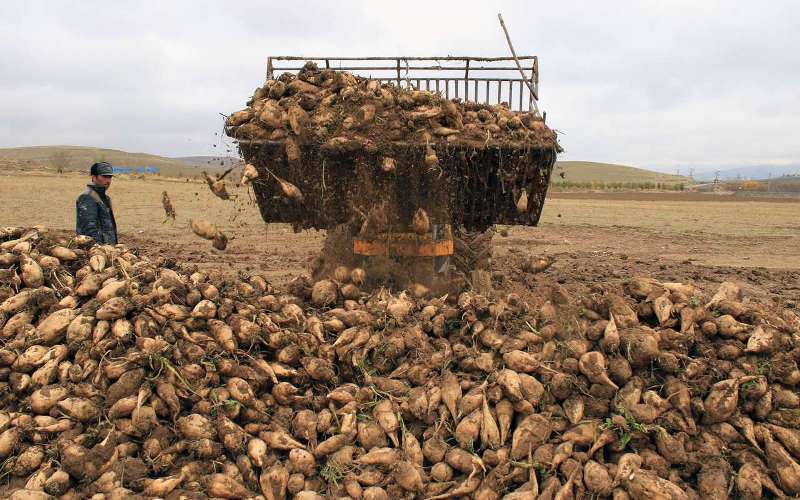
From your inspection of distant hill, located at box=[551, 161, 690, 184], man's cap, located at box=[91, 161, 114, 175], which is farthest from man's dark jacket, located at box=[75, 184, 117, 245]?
distant hill, located at box=[551, 161, 690, 184]

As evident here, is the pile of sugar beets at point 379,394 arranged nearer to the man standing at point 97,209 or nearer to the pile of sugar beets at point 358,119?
the man standing at point 97,209

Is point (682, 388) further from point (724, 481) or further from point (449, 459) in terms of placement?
point (449, 459)

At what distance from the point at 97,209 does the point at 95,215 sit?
0.22ft

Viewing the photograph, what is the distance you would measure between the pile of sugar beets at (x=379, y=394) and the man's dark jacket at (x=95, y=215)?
1304 mm

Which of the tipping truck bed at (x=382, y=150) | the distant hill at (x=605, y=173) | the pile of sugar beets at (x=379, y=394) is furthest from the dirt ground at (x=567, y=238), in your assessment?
the distant hill at (x=605, y=173)

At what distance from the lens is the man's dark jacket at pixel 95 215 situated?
5.79 metres

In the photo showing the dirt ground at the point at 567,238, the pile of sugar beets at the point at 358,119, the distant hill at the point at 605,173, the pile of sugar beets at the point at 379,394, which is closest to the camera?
the pile of sugar beets at the point at 379,394

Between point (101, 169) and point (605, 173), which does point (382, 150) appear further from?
point (605, 173)

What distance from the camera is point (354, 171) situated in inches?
214

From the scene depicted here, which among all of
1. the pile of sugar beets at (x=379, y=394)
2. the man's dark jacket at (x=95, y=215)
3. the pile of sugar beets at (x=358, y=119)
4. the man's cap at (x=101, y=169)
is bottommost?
the pile of sugar beets at (x=379, y=394)

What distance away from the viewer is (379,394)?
3.96m

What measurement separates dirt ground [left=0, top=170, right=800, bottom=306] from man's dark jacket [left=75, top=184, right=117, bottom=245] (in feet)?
4.15

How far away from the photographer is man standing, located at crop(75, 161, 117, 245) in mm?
5793

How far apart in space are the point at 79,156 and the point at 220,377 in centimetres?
10213
